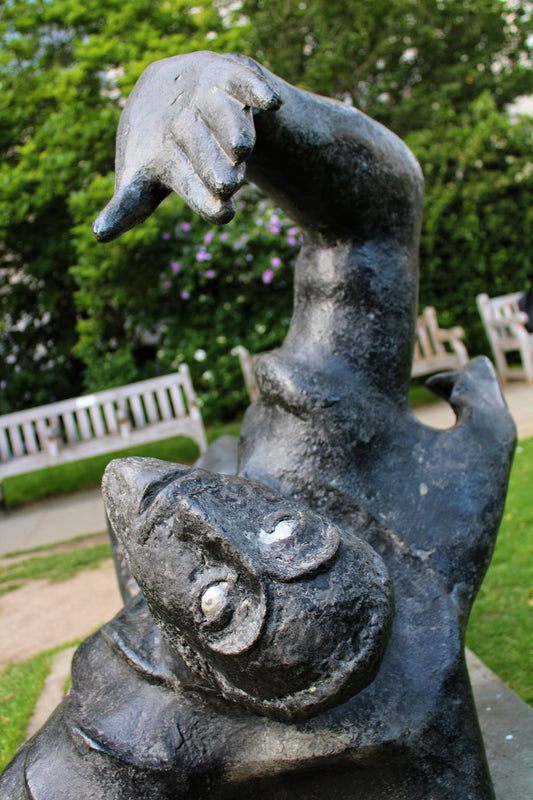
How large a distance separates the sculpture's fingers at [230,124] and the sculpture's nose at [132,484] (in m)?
0.50

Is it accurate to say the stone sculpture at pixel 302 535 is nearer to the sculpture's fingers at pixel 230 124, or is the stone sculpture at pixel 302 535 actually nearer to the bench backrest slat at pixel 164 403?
the sculpture's fingers at pixel 230 124

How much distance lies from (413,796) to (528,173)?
8.19 m

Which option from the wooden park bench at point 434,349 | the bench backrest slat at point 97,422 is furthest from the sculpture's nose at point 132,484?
the wooden park bench at point 434,349

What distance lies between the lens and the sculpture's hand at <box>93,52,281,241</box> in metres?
1.05

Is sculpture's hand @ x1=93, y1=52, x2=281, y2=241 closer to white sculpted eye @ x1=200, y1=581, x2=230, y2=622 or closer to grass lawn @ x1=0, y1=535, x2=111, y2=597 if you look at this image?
white sculpted eye @ x1=200, y1=581, x2=230, y2=622

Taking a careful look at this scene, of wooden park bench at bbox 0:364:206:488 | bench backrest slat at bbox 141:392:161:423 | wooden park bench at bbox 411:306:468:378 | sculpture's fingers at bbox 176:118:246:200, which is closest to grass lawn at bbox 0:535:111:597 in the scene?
wooden park bench at bbox 0:364:206:488

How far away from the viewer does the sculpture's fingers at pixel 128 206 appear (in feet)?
3.84

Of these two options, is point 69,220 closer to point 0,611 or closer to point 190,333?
point 190,333

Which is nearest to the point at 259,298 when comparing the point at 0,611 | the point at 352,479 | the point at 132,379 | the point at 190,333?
the point at 190,333

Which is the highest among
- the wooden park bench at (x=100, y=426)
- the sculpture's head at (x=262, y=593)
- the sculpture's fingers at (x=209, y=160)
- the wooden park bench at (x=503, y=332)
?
the sculpture's fingers at (x=209, y=160)

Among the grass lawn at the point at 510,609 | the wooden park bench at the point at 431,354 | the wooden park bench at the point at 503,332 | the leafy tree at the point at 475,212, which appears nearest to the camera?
the grass lawn at the point at 510,609

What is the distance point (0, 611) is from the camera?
3848mm

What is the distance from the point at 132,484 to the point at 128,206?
48 centimetres

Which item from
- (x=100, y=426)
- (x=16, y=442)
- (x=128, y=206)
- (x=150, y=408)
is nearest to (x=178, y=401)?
(x=150, y=408)
